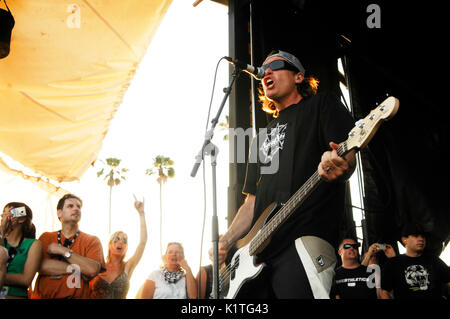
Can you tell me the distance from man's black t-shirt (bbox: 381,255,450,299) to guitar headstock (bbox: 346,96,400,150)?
331cm

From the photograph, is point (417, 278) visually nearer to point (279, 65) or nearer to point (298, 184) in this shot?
point (298, 184)

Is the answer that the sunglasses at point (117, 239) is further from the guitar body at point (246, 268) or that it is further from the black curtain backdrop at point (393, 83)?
the black curtain backdrop at point (393, 83)

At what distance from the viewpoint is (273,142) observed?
253cm

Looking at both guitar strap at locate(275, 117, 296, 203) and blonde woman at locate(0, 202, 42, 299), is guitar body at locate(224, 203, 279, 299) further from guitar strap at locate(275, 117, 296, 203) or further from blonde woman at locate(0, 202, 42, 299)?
blonde woman at locate(0, 202, 42, 299)

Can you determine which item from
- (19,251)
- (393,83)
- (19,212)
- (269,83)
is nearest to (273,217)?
(269,83)

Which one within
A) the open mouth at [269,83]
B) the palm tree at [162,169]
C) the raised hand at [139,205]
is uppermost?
the palm tree at [162,169]

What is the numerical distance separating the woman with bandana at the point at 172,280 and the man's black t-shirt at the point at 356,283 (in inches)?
70.3

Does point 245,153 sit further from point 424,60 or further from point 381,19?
point 424,60

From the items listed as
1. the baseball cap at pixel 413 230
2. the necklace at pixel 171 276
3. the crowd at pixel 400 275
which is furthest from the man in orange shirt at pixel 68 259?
the baseball cap at pixel 413 230

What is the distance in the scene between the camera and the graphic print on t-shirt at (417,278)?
433cm

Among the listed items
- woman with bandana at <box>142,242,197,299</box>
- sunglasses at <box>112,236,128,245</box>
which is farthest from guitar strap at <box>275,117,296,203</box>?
sunglasses at <box>112,236,128,245</box>

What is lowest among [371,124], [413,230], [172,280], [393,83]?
[172,280]

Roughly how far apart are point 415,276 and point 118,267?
352 cm

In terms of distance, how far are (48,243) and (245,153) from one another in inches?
88.5
